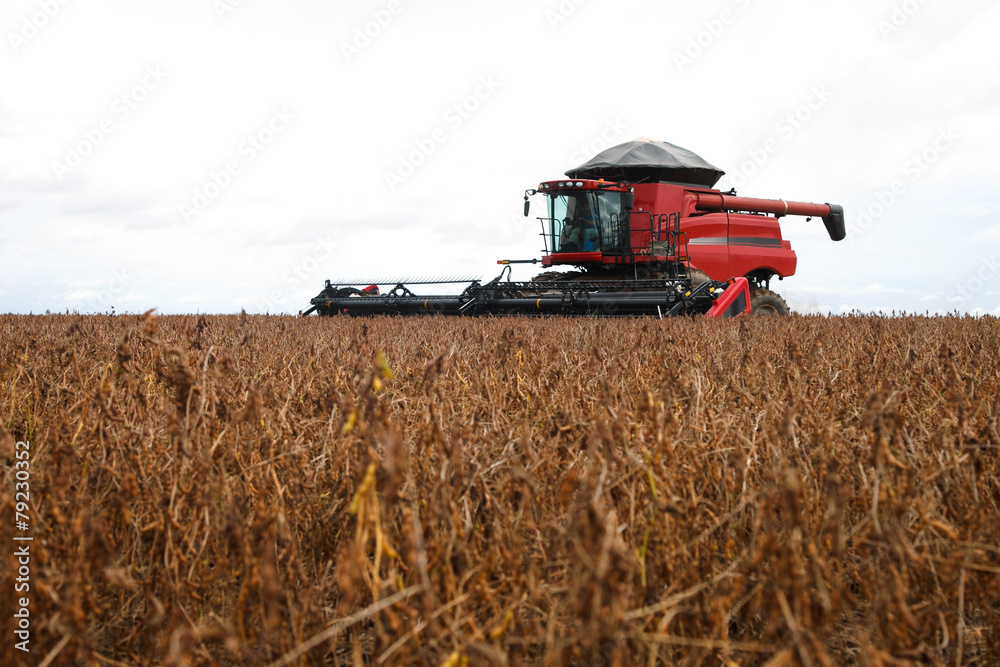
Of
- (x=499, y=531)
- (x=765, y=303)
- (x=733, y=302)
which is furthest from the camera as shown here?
(x=765, y=303)

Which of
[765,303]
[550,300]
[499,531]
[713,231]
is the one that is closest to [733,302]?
[765,303]

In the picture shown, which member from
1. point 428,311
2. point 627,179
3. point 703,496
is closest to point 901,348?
point 703,496

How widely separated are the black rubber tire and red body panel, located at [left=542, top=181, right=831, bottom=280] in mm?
1071

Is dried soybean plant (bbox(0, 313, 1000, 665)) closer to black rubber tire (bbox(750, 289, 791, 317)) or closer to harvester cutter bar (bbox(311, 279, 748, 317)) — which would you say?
harvester cutter bar (bbox(311, 279, 748, 317))

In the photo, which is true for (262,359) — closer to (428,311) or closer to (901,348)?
(901,348)

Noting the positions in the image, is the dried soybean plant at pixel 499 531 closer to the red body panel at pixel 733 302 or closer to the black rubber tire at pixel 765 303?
the red body panel at pixel 733 302

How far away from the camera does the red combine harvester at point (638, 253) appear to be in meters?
10.9

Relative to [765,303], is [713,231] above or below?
above

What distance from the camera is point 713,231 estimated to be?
45.5 feet

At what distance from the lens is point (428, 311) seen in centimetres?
1247

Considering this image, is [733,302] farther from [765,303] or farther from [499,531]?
[499,531]

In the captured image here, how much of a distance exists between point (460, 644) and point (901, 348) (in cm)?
536

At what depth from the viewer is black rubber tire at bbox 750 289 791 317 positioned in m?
12.7

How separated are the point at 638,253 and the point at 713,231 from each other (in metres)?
1.94
